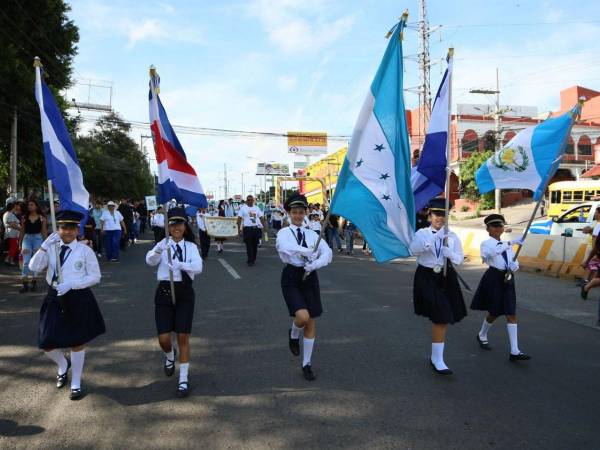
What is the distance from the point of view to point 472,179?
4103 cm

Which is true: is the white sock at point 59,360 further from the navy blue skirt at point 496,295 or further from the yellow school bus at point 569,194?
the yellow school bus at point 569,194

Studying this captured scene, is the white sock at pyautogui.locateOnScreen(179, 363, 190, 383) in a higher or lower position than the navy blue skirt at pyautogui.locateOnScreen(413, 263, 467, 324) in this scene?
lower

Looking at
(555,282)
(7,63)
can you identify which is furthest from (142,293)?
(7,63)

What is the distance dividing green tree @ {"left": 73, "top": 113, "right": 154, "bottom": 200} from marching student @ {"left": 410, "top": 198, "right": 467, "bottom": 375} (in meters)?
47.6

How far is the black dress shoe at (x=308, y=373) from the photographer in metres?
4.60

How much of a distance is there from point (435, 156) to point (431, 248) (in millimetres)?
1062

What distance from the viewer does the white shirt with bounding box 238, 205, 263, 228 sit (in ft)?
42.7

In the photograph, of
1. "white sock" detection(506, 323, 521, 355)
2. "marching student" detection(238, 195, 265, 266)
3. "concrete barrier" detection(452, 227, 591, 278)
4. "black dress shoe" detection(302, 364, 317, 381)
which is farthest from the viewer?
"marching student" detection(238, 195, 265, 266)

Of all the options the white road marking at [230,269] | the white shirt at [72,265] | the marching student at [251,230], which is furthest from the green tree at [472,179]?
the white shirt at [72,265]

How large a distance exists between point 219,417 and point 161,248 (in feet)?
5.41

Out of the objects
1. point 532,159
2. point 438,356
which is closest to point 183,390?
point 438,356

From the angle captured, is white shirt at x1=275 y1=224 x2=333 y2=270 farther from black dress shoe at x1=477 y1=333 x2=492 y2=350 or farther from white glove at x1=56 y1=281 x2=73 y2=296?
black dress shoe at x1=477 y1=333 x2=492 y2=350

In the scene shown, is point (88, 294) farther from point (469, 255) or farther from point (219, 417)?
point (469, 255)

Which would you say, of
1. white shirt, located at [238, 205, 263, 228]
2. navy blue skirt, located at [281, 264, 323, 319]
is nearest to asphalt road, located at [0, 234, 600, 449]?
navy blue skirt, located at [281, 264, 323, 319]
